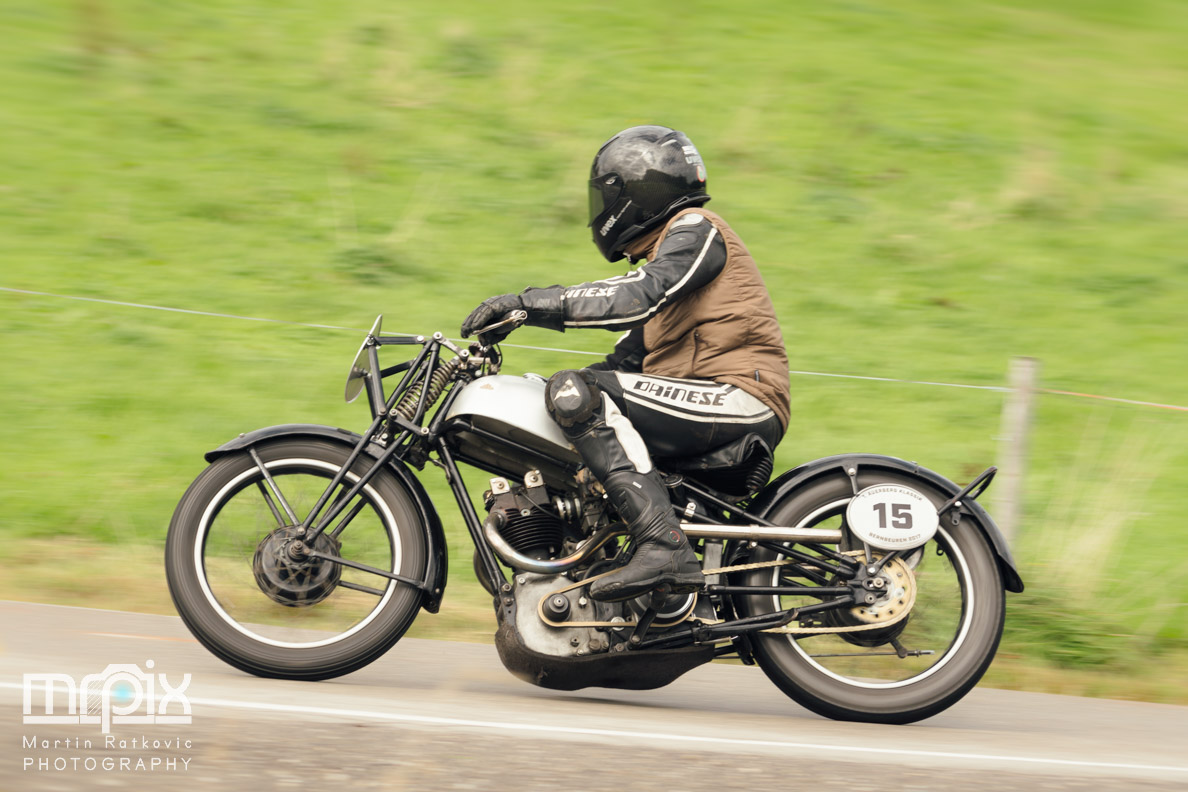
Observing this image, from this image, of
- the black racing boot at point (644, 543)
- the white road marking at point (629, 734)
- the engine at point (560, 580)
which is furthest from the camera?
the engine at point (560, 580)

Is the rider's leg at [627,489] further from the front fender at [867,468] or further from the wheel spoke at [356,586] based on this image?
the wheel spoke at [356,586]

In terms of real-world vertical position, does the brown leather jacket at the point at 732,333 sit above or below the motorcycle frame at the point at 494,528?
above

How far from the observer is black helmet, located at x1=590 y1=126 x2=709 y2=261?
4742 millimetres

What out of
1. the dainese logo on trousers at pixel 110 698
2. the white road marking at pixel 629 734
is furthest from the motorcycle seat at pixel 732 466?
the dainese logo on trousers at pixel 110 698

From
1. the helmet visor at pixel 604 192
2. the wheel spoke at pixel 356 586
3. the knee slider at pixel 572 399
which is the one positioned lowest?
the wheel spoke at pixel 356 586

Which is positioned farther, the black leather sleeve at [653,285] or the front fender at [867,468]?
the front fender at [867,468]

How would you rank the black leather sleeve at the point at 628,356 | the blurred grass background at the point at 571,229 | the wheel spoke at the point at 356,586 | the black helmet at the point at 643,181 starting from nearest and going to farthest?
the wheel spoke at the point at 356,586
the black helmet at the point at 643,181
the black leather sleeve at the point at 628,356
the blurred grass background at the point at 571,229

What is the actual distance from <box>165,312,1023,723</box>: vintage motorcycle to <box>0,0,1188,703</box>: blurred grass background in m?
1.26

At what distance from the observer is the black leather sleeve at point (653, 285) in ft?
14.5

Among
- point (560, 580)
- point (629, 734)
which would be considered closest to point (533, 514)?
point (560, 580)

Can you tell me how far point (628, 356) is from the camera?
5090 millimetres

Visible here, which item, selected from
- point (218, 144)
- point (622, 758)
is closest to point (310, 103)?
point (218, 144)

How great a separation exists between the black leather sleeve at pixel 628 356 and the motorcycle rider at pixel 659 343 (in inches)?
8.2

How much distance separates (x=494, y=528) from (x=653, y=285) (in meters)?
0.98
